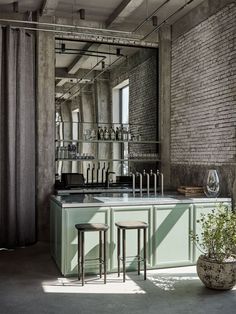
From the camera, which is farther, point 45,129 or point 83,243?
point 45,129

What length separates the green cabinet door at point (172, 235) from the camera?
545 centimetres

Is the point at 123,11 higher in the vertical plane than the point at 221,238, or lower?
higher

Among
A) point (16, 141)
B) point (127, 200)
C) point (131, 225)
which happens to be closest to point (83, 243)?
point (131, 225)

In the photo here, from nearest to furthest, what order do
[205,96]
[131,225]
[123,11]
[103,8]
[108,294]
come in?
[108,294]
[131,225]
[205,96]
[123,11]
[103,8]

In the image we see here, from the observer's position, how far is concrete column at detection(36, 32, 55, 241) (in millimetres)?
6824

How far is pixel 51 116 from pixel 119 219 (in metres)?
2.49

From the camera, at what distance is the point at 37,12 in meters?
6.84

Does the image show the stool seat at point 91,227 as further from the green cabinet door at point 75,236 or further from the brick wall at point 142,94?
the brick wall at point 142,94

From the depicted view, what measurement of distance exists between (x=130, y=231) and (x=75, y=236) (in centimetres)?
74

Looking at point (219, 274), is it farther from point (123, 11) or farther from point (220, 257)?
point (123, 11)

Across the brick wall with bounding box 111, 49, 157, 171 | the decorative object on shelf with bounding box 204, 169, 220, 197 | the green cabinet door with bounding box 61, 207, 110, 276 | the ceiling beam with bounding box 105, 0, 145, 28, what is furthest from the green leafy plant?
the ceiling beam with bounding box 105, 0, 145, 28

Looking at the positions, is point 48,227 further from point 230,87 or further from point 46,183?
point 230,87

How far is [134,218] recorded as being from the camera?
17.5 feet

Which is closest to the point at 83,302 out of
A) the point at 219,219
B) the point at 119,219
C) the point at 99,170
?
the point at 119,219
